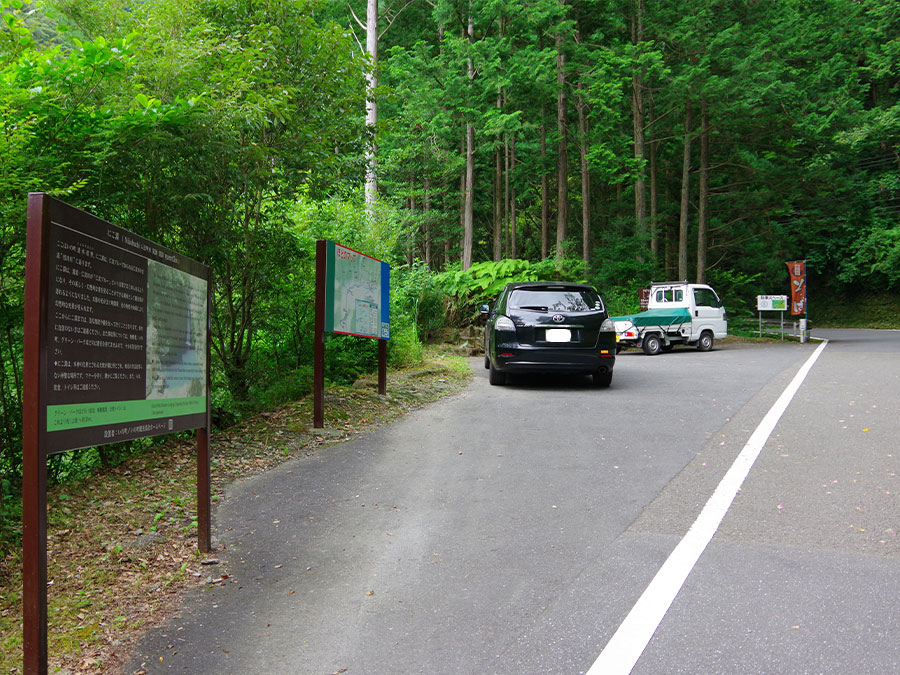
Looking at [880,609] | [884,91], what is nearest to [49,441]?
[880,609]

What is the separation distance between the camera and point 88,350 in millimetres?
2998

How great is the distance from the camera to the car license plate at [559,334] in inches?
423

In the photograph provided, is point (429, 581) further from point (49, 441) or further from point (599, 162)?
point (599, 162)

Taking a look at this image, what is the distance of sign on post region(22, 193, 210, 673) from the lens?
2.68 m

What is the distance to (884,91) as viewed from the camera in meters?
44.0

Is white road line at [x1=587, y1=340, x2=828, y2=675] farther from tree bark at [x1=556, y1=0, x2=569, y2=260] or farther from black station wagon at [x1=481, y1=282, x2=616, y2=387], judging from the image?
tree bark at [x1=556, y1=0, x2=569, y2=260]

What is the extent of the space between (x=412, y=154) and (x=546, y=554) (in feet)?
80.3

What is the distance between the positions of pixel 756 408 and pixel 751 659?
7.11 m

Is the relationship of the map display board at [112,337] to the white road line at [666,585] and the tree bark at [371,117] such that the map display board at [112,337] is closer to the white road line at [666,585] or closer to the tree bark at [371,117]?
the white road line at [666,585]

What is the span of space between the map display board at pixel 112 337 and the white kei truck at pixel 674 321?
17.2 metres

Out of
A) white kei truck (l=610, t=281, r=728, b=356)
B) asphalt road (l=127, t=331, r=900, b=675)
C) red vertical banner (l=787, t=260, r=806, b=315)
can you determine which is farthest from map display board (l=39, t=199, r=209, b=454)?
red vertical banner (l=787, t=260, r=806, b=315)

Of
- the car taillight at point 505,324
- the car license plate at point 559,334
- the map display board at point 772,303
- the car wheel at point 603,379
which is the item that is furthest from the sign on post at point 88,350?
the map display board at point 772,303

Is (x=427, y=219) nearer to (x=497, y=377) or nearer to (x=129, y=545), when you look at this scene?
(x=497, y=377)

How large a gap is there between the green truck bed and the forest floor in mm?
13508
